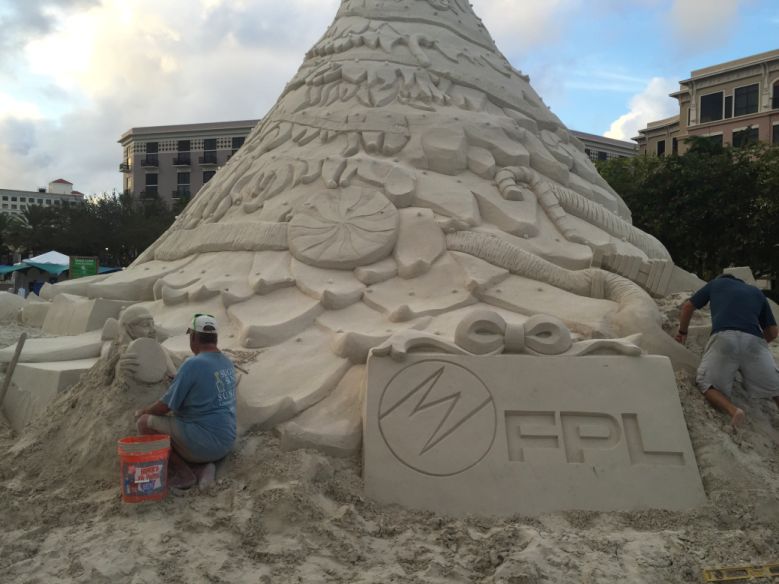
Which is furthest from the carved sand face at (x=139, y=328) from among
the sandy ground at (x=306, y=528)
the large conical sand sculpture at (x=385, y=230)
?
the large conical sand sculpture at (x=385, y=230)

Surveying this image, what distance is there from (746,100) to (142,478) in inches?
1034

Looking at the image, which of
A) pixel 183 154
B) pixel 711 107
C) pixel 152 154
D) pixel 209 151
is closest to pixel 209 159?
pixel 209 151

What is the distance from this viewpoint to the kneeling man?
2.66 m

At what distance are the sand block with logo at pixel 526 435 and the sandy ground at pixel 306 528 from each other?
0.32 feet

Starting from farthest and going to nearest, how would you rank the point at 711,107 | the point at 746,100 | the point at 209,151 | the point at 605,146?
the point at 209,151
the point at 605,146
the point at 711,107
the point at 746,100

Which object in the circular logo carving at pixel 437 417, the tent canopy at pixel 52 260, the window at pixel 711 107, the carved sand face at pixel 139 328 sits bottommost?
the circular logo carving at pixel 437 417

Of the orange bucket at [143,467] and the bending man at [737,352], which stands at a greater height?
the bending man at [737,352]

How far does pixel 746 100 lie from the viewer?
24016 mm

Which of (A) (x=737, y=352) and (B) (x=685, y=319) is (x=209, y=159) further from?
(A) (x=737, y=352)

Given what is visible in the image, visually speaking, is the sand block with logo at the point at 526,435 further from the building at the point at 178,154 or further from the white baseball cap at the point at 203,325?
the building at the point at 178,154

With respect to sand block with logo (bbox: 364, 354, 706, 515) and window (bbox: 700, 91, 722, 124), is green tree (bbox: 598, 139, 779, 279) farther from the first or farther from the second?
window (bbox: 700, 91, 722, 124)

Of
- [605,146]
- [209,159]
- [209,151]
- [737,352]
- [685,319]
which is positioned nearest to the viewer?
[737,352]

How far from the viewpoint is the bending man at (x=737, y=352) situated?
332 cm

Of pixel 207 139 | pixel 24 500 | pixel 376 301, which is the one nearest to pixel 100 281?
pixel 376 301
